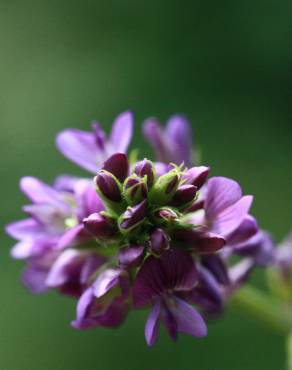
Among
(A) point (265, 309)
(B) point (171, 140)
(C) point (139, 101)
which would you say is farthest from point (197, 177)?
(C) point (139, 101)

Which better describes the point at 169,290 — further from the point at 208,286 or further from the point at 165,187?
the point at 165,187

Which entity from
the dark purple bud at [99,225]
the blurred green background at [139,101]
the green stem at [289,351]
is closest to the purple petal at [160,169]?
the dark purple bud at [99,225]

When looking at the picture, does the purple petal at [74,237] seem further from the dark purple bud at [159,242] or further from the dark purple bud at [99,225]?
the dark purple bud at [159,242]

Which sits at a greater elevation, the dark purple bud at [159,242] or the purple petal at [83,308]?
the dark purple bud at [159,242]

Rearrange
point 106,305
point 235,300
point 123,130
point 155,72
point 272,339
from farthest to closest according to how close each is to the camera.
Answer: point 155,72 → point 272,339 → point 235,300 → point 123,130 → point 106,305

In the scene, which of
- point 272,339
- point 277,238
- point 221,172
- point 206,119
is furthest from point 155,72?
point 272,339

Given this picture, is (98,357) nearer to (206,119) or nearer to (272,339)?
(272,339)

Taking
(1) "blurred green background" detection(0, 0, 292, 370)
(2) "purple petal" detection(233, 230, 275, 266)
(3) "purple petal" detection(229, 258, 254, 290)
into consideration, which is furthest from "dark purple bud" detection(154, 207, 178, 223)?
(1) "blurred green background" detection(0, 0, 292, 370)
